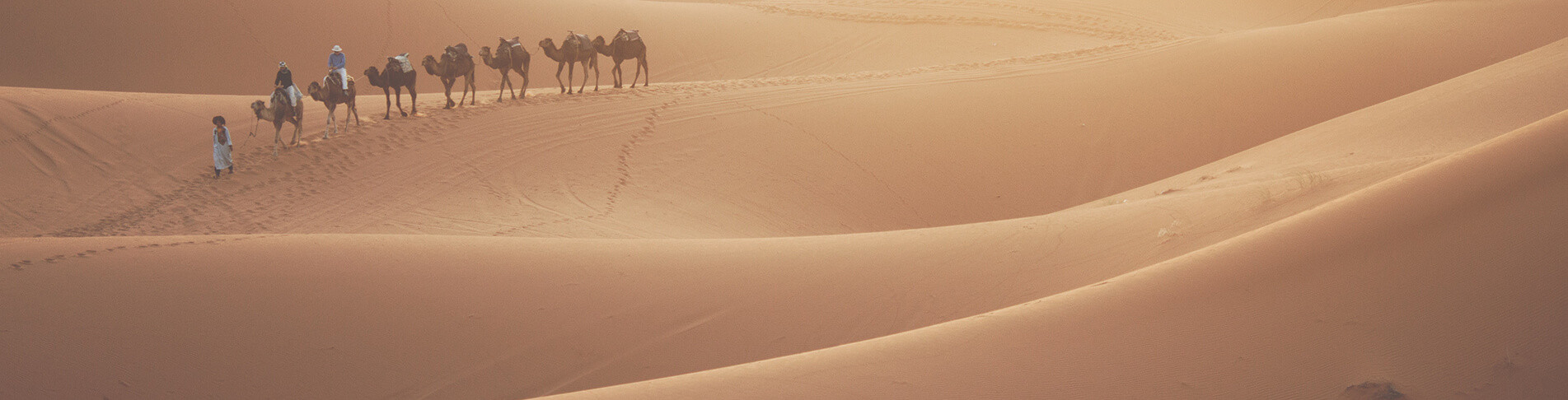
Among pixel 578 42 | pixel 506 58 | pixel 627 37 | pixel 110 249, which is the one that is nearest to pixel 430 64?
pixel 506 58

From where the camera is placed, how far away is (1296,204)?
7273 millimetres

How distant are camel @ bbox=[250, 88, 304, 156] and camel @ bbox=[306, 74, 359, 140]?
34 cm

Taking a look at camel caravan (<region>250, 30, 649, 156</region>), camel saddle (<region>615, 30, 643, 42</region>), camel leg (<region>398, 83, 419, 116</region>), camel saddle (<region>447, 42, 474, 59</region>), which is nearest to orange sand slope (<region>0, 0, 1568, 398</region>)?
camel leg (<region>398, 83, 419, 116</region>)

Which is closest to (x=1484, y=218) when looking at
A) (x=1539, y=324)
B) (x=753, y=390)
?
(x=1539, y=324)

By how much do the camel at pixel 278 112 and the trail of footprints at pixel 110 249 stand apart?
18.7 feet

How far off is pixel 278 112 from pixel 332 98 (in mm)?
740

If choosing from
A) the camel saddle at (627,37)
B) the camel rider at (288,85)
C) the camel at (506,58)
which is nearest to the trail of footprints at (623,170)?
the camel saddle at (627,37)

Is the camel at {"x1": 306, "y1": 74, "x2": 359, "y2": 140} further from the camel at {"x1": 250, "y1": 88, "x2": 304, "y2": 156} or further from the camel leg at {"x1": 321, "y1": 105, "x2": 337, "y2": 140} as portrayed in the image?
the camel at {"x1": 250, "y1": 88, "x2": 304, "y2": 156}

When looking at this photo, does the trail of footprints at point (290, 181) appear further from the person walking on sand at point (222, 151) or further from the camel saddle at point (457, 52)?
the camel saddle at point (457, 52)

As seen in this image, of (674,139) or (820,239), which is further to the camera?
(674,139)

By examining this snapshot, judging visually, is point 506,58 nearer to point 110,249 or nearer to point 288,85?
point 288,85

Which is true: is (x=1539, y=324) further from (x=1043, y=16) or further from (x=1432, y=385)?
(x=1043, y=16)

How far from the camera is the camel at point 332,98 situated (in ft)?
43.0

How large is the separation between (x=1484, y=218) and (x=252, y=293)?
7.51m
